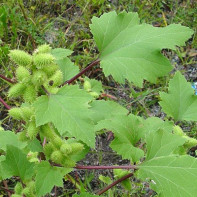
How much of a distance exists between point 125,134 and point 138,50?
45 cm

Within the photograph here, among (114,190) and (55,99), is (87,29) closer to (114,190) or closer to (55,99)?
(114,190)

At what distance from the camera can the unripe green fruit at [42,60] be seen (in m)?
1.33

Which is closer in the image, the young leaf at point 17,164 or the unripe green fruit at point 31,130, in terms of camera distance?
the unripe green fruit at point 31,130

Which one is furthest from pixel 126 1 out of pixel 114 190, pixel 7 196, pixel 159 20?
pixel 7 196

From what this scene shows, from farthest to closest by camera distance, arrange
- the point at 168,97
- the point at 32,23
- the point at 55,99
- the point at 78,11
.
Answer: the point at 78,11, the point at 32,23, the point at 168,97, the point at 55,99

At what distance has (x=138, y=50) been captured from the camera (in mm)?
1692

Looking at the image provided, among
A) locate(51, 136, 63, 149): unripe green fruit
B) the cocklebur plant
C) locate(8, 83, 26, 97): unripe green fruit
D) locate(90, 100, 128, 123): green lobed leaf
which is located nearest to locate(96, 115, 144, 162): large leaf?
the cocklebur plant

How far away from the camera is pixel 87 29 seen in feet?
10.7

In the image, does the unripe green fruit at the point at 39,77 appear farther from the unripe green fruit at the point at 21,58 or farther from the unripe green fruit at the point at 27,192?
the unripe green fruit at the point at 27,192

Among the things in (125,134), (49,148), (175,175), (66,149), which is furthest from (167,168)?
(49,148)

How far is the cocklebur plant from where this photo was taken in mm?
1348

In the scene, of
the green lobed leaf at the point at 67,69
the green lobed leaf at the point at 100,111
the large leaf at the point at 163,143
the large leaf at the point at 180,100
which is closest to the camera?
the large leaf at the point at 163,143

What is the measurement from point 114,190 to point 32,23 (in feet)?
5.66

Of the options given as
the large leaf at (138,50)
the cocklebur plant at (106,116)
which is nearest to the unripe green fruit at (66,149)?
the cocklebur plant at (106,116)
